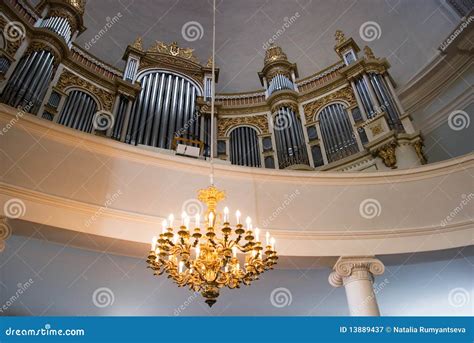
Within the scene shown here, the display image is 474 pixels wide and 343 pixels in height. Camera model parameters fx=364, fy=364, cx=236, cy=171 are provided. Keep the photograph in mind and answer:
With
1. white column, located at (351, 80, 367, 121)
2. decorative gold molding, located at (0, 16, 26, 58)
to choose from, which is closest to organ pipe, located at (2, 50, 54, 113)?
decorative gold molding, located at (0, 16, 26, 58)

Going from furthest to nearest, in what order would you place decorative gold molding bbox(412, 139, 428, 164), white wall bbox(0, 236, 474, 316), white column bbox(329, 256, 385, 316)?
decorative gold molding bbox(412, 139, 428, 164) → white wall bbox(0, 236, 474, 316) → white column bbox(329, 256, 385, 316)

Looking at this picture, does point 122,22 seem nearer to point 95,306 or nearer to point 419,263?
point 95,306

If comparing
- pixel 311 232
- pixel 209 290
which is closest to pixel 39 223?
pixel 209 290

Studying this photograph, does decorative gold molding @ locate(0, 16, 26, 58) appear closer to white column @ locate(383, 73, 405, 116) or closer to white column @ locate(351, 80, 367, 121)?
white column @ locate(351, 80, 367, 121)

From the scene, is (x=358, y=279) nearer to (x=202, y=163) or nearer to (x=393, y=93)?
(x=202, y=163)

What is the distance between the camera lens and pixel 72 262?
444 centimetres

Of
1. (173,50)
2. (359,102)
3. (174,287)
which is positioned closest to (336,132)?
(359,102)

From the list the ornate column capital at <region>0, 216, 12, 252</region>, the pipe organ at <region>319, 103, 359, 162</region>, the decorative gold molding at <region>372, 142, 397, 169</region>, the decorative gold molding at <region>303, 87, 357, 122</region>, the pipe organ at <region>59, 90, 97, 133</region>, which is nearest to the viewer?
the ornate column capital at <region>0, 216, 12, 252</region>

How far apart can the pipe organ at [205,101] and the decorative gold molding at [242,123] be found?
0.03 meters

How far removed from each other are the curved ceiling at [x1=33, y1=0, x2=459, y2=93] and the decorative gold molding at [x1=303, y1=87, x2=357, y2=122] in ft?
5.69

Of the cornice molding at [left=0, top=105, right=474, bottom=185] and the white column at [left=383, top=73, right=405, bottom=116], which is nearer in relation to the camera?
the cornice molding at [left=0, top=105, right=474, bottom=185]

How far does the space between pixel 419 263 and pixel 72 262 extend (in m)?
4.37

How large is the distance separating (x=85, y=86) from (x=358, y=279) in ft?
25.8

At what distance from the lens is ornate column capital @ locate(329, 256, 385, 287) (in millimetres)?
4238
